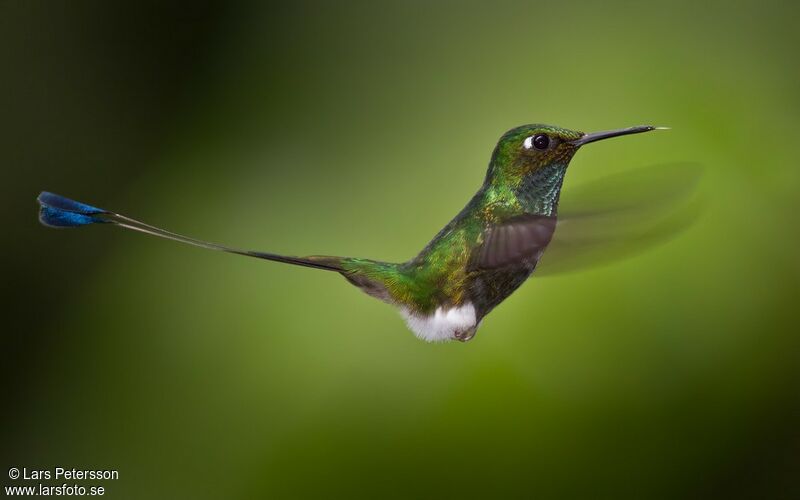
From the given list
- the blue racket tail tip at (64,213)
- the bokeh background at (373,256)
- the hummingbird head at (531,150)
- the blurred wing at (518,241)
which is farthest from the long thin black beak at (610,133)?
the bokeh background at (373,256)

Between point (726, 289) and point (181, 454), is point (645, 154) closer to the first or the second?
point (726, 289)

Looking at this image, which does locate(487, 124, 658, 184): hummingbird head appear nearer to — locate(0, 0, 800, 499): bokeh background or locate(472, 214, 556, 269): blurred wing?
locate(472, 214, 556, 269): blurred wing

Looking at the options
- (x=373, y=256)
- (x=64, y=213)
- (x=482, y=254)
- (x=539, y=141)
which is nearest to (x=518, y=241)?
(x=482, y=254)

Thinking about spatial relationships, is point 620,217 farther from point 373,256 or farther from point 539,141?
point 373,256

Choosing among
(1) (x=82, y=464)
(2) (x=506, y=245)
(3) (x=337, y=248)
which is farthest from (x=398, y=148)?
(2) (x=506, y=245)

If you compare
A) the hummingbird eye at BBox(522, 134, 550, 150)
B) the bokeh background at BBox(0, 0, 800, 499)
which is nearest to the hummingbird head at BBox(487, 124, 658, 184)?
the hummingbird eye at BBox(522, 134, 550, 150)

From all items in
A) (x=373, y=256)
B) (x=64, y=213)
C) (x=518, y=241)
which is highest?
(x=373, y=256)
